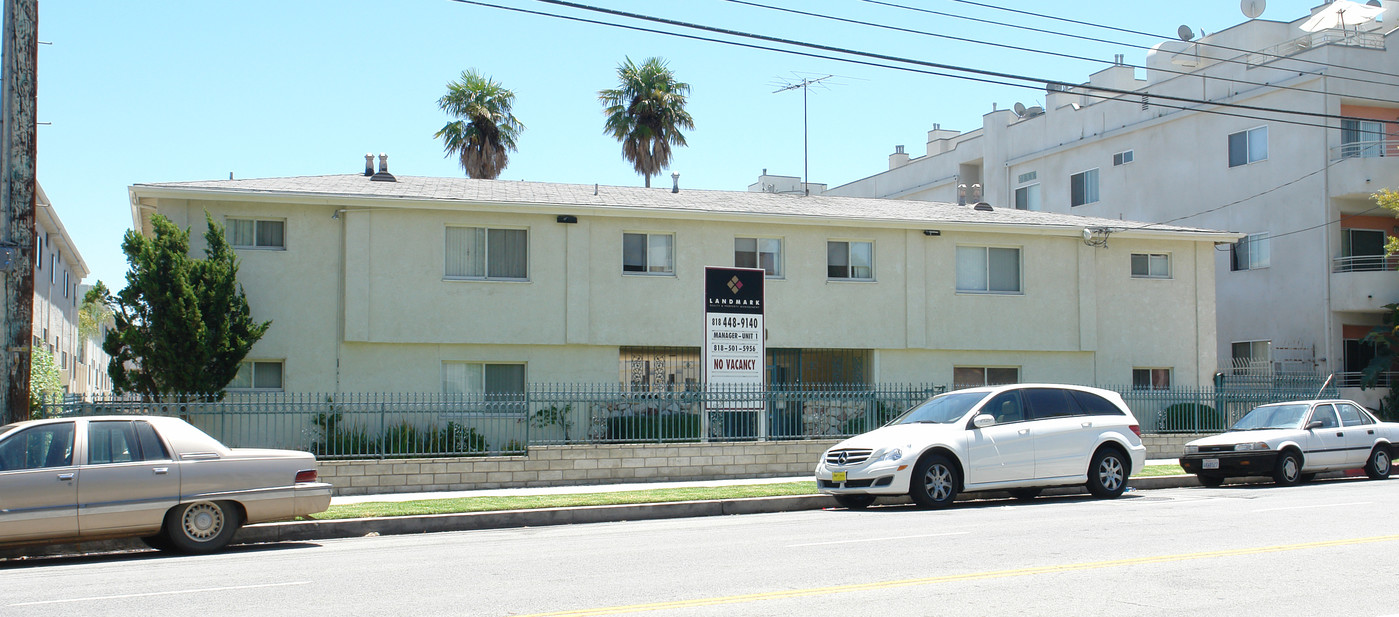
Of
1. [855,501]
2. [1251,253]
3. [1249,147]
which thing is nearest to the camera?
[855,501]

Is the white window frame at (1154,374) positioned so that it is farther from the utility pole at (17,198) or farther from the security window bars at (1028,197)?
the utility pole at (17,198)

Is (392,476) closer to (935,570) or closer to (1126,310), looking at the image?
(935,570)

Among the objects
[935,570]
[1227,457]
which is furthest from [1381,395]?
[935,570]

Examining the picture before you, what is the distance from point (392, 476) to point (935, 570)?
11.1m

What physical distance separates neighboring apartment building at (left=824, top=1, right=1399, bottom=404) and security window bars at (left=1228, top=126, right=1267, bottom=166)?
35 millimetres

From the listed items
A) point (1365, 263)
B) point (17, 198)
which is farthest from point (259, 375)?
point (1365, 263)

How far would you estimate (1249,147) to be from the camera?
34656 mm

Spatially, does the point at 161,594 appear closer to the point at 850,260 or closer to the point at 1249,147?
the point at 850,260

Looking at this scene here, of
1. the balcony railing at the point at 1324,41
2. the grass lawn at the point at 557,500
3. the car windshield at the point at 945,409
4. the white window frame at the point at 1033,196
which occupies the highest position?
the balcony railing at the point at 1324,41

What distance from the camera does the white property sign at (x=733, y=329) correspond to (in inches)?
821

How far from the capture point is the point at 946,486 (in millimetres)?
15062

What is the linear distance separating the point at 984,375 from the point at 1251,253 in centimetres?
1276

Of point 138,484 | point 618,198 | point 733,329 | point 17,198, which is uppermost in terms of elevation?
point 618,198

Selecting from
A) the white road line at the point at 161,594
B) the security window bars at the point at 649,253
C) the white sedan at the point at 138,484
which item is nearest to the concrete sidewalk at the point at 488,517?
the white sedan at the point at 138,484
